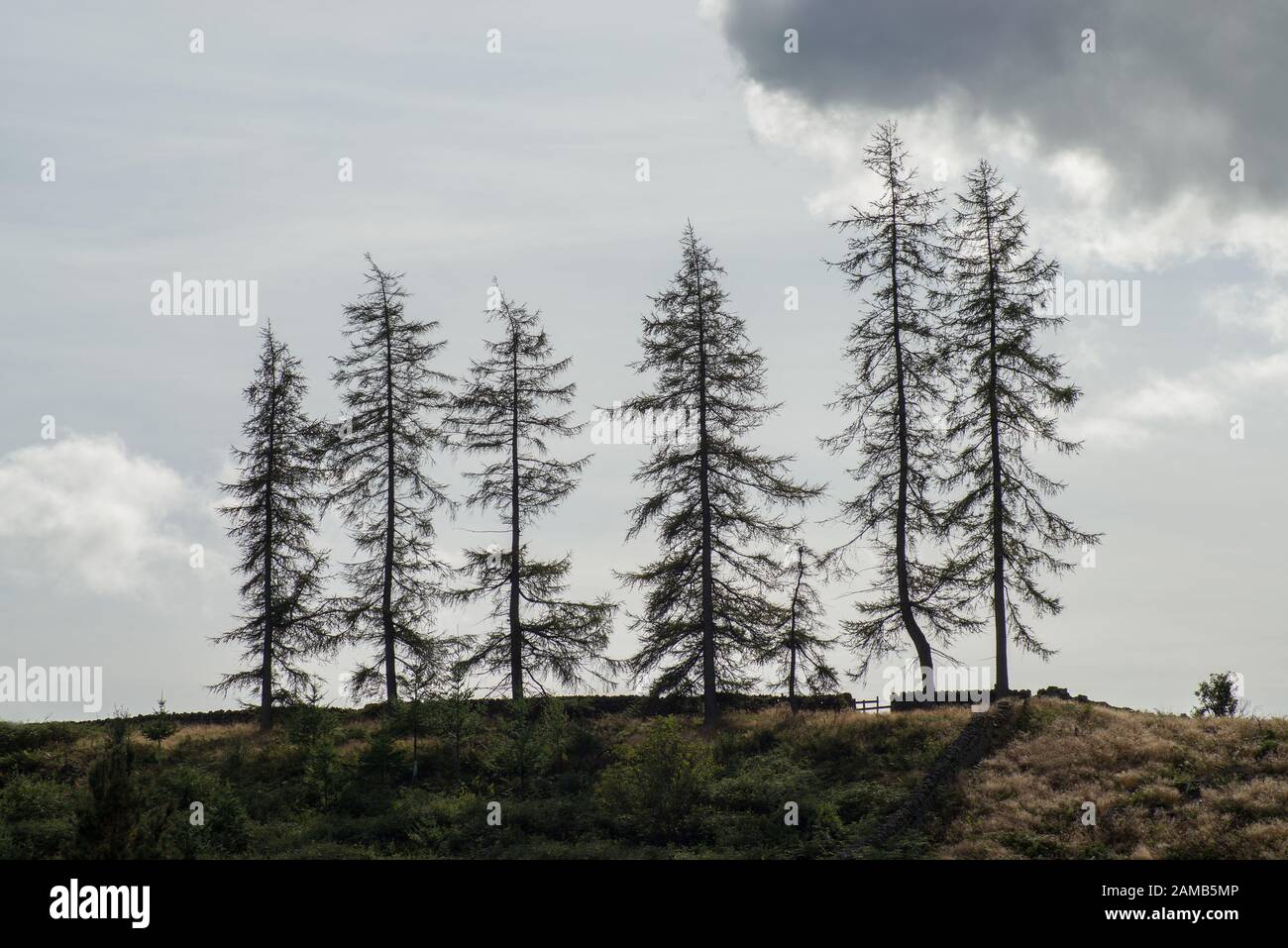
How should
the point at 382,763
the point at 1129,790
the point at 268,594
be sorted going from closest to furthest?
the point at 1129,790, the point at 382,763, the point at 268,594

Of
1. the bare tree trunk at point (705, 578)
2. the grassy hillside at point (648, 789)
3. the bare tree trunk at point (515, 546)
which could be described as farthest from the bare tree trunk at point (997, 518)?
the bare tree trunk at point (515, 546)

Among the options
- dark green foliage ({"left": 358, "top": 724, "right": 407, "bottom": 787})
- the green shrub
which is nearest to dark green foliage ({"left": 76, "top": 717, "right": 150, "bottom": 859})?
the green shrub

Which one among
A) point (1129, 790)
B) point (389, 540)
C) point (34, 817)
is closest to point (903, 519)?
point (1129, 790)

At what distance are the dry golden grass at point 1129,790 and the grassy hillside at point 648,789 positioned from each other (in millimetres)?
59

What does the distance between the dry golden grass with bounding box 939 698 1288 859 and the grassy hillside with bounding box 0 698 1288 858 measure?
6cm

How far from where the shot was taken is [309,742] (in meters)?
32.3

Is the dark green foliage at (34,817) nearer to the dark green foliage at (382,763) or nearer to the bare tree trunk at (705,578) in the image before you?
the dark green foliage at (382,763)

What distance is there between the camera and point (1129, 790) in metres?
24.1

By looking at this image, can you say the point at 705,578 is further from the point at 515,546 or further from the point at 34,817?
the point at 34,817

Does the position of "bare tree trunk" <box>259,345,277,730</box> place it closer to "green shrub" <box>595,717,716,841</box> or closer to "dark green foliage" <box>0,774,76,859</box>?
"dark green foliage" <box>0,774,76,859</box>

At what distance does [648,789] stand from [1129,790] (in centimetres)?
1078
